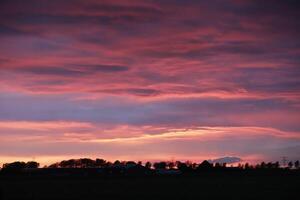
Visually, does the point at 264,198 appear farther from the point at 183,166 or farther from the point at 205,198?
the point at 183,166

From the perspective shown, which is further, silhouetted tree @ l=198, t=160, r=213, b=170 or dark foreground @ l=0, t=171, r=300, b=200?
silhouetted tree @ l=198, t=160, r=213, b=170

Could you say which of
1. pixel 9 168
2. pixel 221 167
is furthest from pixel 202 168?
pixel 9 168

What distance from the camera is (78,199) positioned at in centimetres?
4572

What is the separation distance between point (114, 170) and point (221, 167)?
35.3m

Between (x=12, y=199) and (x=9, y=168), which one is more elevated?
(x=9, y=168)

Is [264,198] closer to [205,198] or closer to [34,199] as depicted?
[205,198]

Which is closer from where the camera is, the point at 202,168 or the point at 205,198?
the point at 205,198

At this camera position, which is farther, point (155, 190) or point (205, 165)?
point (205, 165)

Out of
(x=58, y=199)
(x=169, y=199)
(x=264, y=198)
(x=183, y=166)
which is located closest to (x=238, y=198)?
(x=264, y=198)

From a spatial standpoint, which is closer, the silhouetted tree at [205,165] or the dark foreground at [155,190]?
the dark foreground at [155,190]

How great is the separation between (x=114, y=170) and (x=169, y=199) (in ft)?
442

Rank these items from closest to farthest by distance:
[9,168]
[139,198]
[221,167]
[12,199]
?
[12,199], [139,198], [9,168], [221,167]

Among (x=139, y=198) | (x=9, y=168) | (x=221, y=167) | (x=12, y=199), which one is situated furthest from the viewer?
(x=221, y=167)

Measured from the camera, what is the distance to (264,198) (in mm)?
46344
